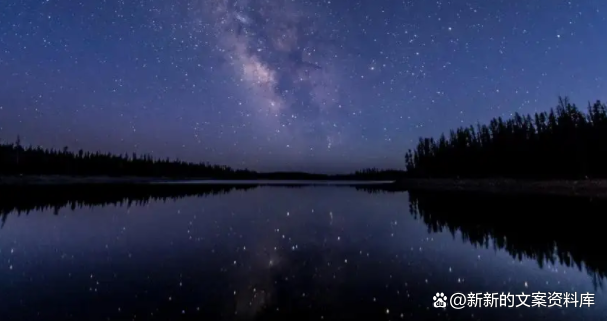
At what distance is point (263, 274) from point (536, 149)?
90712 millimetres

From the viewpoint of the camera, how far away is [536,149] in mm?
79875

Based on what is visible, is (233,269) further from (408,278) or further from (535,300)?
(535,300)

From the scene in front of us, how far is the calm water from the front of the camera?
8.37m

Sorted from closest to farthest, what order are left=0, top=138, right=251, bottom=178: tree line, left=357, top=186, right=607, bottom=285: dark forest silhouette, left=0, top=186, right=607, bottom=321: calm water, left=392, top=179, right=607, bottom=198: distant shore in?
left=0, top=186, right=607, bottom=321: calm water
left=357, top=186, right=607, bottom=285: dark forest silhouette
left=392, top=179, right=607, bottom=198: distant shore
left=0, top=138, right=251, bottom=178: tree line

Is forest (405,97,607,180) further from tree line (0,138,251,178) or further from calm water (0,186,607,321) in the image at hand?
tree line (0,138,251,178)

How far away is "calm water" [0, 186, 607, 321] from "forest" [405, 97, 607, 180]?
212 ft

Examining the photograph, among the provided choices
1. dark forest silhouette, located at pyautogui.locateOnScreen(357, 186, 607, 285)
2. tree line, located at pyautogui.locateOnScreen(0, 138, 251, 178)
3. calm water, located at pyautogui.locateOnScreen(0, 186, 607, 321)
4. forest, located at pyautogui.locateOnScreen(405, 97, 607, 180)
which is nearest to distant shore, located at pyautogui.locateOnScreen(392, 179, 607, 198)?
forest, located at pyautogui.locateOnScreen(405, 97, 607, 180)

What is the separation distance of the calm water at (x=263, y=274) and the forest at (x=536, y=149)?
6464 cm

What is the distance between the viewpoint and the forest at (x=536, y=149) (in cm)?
6681

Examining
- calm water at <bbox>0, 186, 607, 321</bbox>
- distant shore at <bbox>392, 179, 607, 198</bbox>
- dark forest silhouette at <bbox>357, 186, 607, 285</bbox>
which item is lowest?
calm water at <bbox>0, 186, 607, 321</bbox>

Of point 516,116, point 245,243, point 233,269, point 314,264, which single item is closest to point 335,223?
point 245,243

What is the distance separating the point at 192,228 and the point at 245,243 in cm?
639

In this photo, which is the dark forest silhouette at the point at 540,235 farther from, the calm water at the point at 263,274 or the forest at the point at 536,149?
the forest at the point at 536,149

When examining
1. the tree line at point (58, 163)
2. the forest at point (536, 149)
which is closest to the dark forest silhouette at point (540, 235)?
the forest at point (536, 149)
